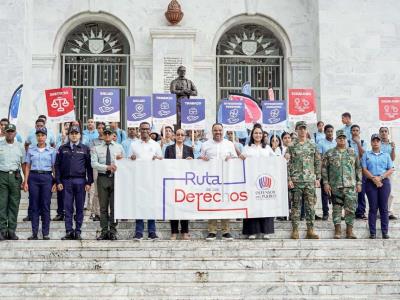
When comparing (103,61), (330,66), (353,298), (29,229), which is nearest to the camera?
(353,298)

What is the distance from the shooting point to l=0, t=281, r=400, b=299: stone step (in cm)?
888

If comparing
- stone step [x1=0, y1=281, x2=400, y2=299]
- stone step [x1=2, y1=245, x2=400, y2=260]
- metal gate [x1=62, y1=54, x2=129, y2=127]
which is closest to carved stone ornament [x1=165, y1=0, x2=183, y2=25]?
metal gate [x1=62, y1=54, x2=129, y2=127]

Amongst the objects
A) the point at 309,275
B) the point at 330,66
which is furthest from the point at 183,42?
the point at 309,275

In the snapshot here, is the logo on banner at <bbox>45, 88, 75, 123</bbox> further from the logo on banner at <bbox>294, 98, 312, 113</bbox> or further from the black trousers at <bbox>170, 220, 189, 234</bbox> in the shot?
the logo on banner at <bbox>294, 98, 312, 113</bbox>

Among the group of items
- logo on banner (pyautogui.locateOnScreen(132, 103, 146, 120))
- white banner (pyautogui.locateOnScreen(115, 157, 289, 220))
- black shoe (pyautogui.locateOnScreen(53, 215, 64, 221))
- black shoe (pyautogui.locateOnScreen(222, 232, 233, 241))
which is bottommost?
black shoe (pyautogui.locateOnScreen(222, 232, 233, 241))

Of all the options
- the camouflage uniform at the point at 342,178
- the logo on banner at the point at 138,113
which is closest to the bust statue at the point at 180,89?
the logo on banner at the point at 138,113

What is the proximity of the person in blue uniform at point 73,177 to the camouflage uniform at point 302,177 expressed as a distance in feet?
10.7

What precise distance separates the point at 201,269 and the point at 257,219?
1893 millimetres

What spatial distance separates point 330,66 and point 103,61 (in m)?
6.20

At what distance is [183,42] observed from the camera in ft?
61.3

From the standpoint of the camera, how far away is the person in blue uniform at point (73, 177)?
433 inches

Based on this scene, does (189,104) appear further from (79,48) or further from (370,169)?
(79,48)

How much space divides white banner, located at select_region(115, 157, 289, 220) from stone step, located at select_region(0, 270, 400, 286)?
1.78 m

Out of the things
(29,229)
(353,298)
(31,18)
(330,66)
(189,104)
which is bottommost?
(353,298)
